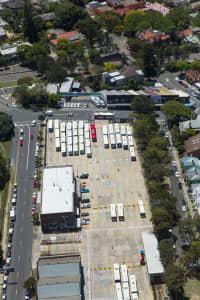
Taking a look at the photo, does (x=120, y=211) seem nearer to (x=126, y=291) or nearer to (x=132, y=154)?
(x=126, y=291)

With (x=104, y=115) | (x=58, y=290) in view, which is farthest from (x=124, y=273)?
(x=104, y=115)

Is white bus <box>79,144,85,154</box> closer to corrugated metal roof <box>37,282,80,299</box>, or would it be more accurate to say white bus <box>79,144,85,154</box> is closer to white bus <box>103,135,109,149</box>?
white bus <box>103,135,109,149</box>

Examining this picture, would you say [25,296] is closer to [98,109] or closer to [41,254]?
[41,254]

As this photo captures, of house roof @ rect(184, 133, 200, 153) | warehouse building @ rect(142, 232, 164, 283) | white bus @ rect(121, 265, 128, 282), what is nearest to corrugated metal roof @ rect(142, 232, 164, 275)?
warehouse building @ rect(142, 232, 164, 283)

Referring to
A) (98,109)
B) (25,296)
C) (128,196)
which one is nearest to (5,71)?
(98,109)

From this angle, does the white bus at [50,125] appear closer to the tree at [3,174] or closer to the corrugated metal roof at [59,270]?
the tree at [3,174]

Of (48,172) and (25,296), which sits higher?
(48,172)
